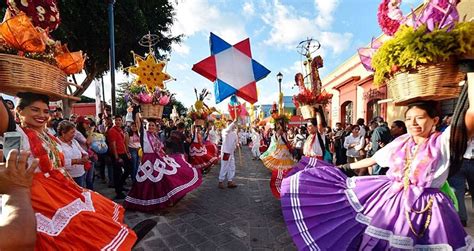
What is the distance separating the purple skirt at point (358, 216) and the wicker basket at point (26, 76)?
7.73 feet

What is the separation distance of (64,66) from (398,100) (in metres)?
2.76

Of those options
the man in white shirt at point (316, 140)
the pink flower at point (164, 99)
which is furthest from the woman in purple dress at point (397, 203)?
the pink flower at point (164, 99)

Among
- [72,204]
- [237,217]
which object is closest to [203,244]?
[237,217]

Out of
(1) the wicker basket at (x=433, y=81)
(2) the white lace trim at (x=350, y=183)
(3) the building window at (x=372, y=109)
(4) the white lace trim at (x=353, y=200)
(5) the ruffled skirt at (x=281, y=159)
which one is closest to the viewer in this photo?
(1) the wicker basket at (x=433, y=81)

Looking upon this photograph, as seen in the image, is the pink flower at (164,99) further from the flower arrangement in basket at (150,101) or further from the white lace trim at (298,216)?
the white lace trim at (298,216)

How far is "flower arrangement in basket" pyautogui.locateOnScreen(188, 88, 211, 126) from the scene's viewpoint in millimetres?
9914

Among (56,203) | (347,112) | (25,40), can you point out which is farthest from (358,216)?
(347,112)

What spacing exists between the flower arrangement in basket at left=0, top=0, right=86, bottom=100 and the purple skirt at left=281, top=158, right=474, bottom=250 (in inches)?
92.9

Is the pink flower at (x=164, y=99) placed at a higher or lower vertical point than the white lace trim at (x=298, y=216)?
higher

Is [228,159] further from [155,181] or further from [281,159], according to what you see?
[155,181]

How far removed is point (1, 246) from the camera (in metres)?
1.04

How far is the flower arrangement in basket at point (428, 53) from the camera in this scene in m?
1.79

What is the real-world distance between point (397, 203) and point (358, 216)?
33cm

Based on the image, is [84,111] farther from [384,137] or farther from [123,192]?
[384,137]
